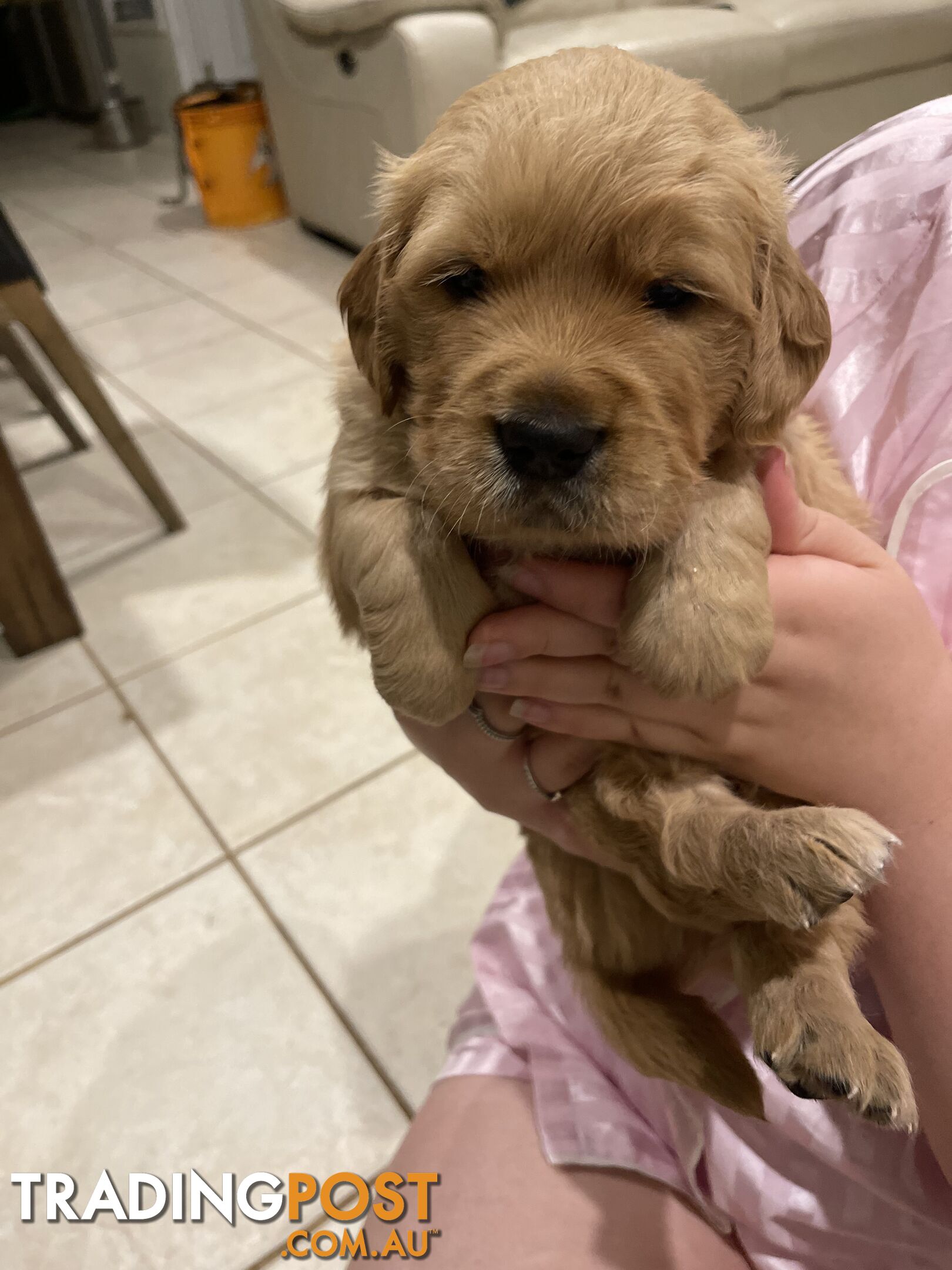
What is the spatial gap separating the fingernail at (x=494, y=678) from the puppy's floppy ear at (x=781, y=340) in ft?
1.18

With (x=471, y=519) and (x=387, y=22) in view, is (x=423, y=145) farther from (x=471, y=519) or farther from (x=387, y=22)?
(x=387, y=22)

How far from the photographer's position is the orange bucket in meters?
4.58

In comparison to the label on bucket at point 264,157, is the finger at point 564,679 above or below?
below

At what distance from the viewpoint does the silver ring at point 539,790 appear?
1017 mm

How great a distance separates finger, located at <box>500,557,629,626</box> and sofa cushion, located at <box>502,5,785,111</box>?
3005 millimetres

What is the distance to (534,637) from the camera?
0.89 meters

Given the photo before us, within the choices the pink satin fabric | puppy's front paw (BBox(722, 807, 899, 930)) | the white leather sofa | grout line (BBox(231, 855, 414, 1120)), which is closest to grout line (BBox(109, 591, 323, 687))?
grout line (BBox(231, 855, 414, 1120))

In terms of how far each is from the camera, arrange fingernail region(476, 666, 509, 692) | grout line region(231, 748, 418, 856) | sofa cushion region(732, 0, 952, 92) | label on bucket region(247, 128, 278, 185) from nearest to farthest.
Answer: fingernail region(476, 666, 509, 692) < grout line region(231, 748, 418, 856) < sofa cushion region(732, 0, 952, 92) < label on bucket region(247, 128, 278, 185)

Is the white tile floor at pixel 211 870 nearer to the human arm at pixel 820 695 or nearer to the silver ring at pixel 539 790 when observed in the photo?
the silver ring at pixel 539 790

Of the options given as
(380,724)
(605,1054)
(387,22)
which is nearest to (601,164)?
(605,1054)

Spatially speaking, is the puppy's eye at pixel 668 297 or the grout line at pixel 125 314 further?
the grout line at pixel 125 314

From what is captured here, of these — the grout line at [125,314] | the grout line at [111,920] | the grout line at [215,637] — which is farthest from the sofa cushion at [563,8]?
the grout line at [111,920]

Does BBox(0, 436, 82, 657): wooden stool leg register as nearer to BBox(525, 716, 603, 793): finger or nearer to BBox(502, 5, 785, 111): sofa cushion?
BBox(525, 716, 603, 793): finger

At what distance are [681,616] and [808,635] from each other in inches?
6.7
